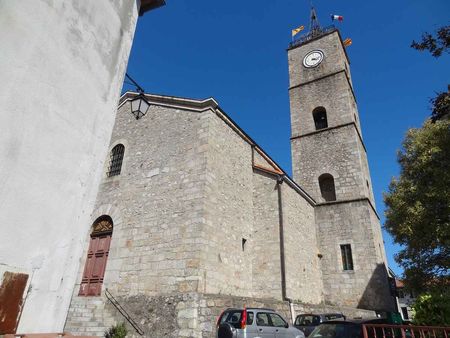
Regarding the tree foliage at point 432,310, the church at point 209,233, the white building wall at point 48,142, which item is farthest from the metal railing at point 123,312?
the tree foliage at point 432,310

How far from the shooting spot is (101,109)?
3426 millimetres

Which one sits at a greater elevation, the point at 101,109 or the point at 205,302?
the point at 101,109

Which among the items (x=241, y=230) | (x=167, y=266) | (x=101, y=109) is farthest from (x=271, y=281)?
(x=101, y=109)

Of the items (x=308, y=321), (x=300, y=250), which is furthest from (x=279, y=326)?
(x=300, y=250)

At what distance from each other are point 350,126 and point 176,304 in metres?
14.2

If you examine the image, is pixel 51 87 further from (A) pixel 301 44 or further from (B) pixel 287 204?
(A) pixel 301 44

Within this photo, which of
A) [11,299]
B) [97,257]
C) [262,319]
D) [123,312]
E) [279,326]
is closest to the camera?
[11,299]

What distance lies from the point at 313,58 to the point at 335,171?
8664 mm

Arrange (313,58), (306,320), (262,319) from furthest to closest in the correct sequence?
(313,58), (306,320), (262,319)

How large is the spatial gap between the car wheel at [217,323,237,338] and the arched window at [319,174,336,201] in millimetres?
11717

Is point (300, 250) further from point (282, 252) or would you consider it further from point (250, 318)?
point (250, 318)

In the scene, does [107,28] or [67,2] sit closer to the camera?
[67,2]

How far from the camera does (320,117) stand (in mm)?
19672

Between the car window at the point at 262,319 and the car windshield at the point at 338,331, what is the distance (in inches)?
52.7
